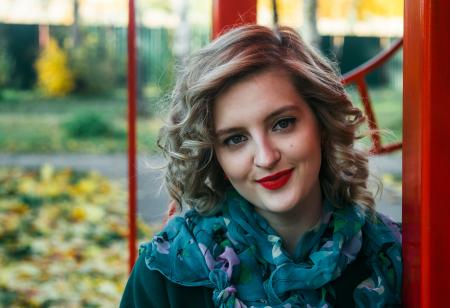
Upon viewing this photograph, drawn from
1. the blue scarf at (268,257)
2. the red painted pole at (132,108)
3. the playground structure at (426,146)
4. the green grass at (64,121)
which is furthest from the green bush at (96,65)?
the playground structure at (426,146)

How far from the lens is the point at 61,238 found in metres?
5.83

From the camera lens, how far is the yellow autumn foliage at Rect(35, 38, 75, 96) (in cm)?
880

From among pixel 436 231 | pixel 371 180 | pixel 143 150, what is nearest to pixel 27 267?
pixel 143 150

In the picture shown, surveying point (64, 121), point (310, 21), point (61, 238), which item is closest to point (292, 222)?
point (310, 21)

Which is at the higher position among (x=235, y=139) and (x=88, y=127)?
(x=235, y=139)

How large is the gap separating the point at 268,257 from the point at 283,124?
27 cm

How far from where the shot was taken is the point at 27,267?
5238mm

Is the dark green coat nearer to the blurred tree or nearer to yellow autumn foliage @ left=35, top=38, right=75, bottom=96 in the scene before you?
yellow autumn foliage @ left=35, top=38, right=75, bottom=96

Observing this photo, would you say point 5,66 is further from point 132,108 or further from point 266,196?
point 266,196

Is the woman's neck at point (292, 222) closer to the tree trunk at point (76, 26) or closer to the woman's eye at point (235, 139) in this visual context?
the woman's eye at point (235, 139)

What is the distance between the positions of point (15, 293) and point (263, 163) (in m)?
3.89

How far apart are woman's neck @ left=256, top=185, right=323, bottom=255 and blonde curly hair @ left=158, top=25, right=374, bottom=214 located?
0.08 meters

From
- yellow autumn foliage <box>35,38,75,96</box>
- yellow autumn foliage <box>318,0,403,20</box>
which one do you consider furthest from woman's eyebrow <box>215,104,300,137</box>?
yellow autumn foliage <box>318,0,403,20</box>

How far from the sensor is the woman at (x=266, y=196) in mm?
1412
